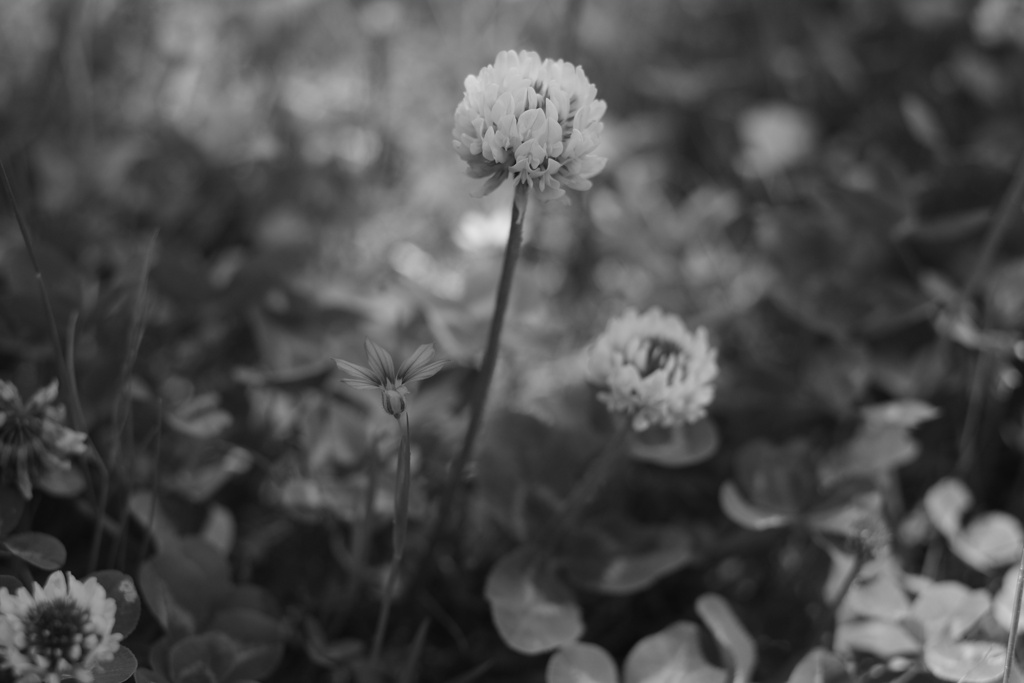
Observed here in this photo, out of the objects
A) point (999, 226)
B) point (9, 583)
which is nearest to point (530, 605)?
point (9, 583)

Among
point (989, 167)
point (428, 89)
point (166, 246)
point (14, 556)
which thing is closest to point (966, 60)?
point (989, 167)

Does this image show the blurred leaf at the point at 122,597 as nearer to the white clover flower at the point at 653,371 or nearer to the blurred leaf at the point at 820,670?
the white clover flower at the point at 653,371

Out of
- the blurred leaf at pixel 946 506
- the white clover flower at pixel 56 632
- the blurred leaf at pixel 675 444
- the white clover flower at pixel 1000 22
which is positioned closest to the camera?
the white clover flower at pixel 56 632

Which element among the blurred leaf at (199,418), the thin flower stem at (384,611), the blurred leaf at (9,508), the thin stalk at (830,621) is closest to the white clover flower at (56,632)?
the blurred leaf at (9,508)

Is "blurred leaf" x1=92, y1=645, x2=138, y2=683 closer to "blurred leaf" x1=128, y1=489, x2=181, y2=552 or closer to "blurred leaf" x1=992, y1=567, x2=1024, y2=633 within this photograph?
"blurred leaf" x1=128, y1=489, x2=181, y2=552

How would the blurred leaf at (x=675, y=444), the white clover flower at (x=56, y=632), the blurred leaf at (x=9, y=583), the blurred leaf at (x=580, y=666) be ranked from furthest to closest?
the blurred leaf at (x=675, y=444) → the blurred leaf at (x=580, y=666) → the blurred leaf at (x=9, y=583) → the white clover flower at (x=56, y=632)

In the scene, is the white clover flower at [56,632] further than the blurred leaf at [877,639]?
No

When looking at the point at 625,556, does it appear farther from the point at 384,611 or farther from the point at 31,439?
the point at 31,439

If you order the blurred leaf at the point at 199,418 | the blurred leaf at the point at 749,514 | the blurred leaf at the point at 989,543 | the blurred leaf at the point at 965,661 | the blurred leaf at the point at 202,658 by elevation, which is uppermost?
the blurred leaf at the point at 989,543
